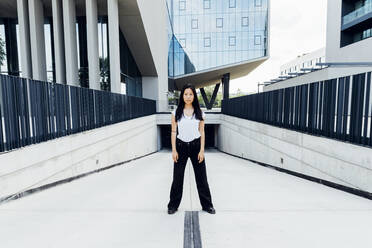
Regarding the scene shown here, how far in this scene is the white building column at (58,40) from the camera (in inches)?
530

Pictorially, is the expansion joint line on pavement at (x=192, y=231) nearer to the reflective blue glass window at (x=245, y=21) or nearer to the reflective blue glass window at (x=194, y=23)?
the reflective blue glass window at (x=194, y=23)

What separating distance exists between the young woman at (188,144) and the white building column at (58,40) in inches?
531

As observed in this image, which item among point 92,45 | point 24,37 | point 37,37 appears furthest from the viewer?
point 24,37

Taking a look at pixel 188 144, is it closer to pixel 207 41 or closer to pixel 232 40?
pixel 207 41

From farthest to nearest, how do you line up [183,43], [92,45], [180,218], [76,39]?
[183,43] → [76,39] → [92,45] → [180,218]

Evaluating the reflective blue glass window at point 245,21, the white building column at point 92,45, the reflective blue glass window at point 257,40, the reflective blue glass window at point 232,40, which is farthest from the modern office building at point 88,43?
the reflective blue glass window at point 257,40

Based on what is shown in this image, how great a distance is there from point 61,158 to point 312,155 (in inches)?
233

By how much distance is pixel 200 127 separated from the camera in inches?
127

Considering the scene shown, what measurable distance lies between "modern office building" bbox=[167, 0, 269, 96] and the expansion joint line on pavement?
3150 cm

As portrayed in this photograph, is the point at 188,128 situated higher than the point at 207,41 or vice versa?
the point at 207,41

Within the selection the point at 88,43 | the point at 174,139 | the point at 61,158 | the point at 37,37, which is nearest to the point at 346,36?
the point at 88,43

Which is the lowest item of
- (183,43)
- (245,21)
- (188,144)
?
(188,144)

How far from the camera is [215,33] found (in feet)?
113

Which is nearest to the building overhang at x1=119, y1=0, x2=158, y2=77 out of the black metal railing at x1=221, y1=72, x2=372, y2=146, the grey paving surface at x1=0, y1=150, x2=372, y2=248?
the black metal railing at x1=221, y1=72, x2=372, y2=146
